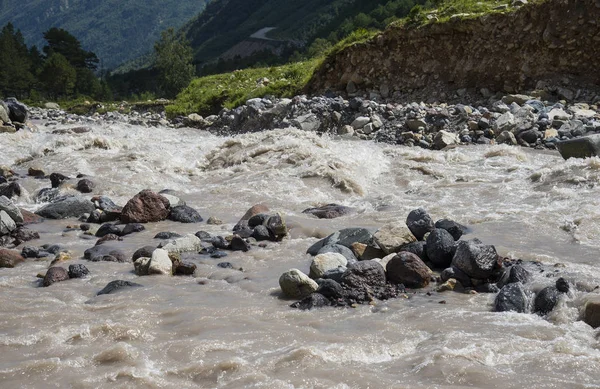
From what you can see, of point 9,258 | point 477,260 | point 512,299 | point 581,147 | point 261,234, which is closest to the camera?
point 512,299

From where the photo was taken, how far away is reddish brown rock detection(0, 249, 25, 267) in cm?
693

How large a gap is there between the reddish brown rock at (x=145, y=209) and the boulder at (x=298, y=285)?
419 centimetres

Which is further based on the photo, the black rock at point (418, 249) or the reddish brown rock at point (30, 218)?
the reddish brown rock at point (30, 218)

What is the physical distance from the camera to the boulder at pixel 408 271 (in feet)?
19.2

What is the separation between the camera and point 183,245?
24.1 feet

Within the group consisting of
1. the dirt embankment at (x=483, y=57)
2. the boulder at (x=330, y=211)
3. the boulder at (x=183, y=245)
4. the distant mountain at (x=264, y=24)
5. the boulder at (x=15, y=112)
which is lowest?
the boulder at (x=330, y=211)

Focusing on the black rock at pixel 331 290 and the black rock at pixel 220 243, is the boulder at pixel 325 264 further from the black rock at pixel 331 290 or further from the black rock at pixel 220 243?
the black rock at pixel 220 243

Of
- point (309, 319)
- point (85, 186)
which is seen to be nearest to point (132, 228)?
point (85, 186)

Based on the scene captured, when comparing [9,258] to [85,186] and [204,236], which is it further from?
[85,186]

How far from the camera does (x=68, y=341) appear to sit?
15.2ft

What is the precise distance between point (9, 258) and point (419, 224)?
4.87 meters

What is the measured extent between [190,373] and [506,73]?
16524 mm

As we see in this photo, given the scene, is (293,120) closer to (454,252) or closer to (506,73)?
(506,73)

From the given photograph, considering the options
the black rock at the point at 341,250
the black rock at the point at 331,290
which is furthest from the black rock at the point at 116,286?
the black rock at the point at 341,250
